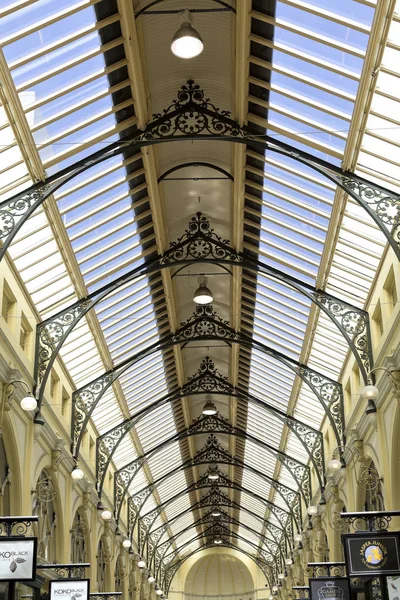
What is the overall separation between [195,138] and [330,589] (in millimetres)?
16125

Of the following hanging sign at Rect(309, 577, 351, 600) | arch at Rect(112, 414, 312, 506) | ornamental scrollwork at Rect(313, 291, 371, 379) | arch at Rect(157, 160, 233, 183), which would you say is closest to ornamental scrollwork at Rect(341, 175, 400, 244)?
arch at Rect(157, 160, 233, 183)

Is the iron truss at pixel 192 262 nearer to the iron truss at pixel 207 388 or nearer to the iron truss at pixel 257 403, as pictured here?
the iron truss at pixel 207 388

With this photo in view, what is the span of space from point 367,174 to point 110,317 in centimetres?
1339

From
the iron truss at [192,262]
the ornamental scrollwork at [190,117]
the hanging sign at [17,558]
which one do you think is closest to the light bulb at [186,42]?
the ornamental scrollwork at [190,117]

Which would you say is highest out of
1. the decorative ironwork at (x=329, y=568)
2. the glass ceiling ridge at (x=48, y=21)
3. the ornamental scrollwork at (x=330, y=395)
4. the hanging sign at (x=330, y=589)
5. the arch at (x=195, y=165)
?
the arch at (x=195, y=165)

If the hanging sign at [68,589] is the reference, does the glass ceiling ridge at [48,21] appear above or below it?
above

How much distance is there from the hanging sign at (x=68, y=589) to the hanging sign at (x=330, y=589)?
7.89 metres

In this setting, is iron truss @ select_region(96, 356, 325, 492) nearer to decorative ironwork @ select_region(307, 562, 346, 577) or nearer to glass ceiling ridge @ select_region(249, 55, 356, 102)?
decorative ironwork @ select_region(307, 562, 346, 577)

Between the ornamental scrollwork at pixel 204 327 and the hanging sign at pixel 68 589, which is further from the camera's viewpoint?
the ornamental scrollwork at pixel 204 327

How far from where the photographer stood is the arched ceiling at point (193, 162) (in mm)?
17594

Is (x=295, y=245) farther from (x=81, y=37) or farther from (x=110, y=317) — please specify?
(x=81, y=37)

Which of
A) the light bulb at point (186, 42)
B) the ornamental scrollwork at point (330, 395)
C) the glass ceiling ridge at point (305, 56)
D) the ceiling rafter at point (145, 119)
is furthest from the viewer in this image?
the ornamental scrollwork at point (330, 395)

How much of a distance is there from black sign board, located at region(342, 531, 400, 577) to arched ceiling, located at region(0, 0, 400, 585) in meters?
8.22

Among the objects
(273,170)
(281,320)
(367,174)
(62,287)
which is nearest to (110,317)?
(62,287)
